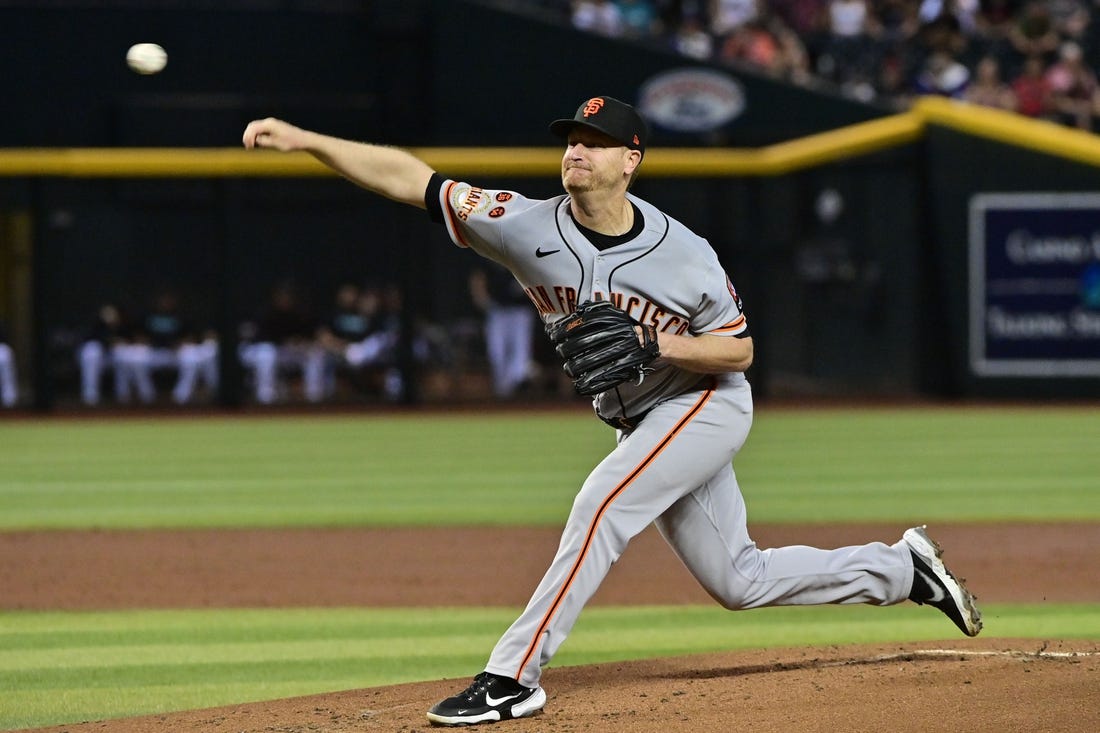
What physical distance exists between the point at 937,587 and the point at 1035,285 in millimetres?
13281

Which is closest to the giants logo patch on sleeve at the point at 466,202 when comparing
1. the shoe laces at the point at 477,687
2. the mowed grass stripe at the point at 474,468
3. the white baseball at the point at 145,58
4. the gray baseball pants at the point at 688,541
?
the gray baseball pants at the point at 688,541

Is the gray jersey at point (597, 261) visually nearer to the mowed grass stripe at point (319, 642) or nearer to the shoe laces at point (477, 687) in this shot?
the shoe laces at point (477, 687)

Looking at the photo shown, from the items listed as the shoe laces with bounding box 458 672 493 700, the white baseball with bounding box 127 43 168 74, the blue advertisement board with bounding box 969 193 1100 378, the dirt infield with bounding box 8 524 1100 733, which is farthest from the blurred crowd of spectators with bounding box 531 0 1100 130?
the shoe laces with bounding box 458 672 493 700

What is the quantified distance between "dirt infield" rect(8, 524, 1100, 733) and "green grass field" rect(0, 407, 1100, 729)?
1.20 ft

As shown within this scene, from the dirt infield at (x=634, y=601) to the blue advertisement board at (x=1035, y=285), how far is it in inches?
357

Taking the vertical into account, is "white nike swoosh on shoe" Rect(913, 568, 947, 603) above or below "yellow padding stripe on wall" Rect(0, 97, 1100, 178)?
below

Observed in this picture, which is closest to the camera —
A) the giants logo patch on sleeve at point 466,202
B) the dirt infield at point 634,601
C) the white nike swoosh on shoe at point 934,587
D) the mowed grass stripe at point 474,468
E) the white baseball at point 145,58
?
the dirt infield at point 634,601

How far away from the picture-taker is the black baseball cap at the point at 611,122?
4.36m

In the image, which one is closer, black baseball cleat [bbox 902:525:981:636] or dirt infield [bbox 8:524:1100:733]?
dirt infield [bbox 8:524:1100:733]

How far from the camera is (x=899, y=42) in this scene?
1969cm

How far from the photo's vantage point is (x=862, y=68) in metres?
19.8

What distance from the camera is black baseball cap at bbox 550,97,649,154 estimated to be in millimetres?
4359

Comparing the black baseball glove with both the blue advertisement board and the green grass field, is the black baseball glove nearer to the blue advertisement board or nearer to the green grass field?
the green grass field

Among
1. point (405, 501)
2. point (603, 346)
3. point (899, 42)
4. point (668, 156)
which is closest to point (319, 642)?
point (603, 346)
